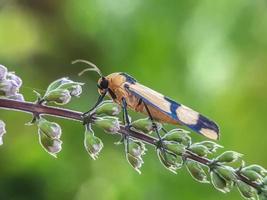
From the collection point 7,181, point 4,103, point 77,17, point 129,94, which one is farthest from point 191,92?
point 4,103

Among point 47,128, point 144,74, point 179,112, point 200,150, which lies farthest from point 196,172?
point 144,74

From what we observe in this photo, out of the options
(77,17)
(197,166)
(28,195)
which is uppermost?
(197,166)

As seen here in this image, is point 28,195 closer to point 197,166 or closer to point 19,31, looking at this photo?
point 19,31

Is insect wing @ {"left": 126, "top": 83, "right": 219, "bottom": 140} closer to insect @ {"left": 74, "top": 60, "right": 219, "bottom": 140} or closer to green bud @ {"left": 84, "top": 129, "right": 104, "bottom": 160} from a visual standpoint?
insect @ {"left": 74, "top": 60, "right": 219, "bottom": 140}

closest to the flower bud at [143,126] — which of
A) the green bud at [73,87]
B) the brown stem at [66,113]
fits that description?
the brown stem at [66,113]

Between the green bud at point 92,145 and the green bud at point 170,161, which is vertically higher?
the green bud at point 170,161

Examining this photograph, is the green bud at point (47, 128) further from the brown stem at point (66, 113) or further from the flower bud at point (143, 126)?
the flower bud at point (143, 126)

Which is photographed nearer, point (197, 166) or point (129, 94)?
point (197, 166)

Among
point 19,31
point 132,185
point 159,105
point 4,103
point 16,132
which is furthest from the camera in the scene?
point 19,31

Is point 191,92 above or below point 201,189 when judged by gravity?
above
